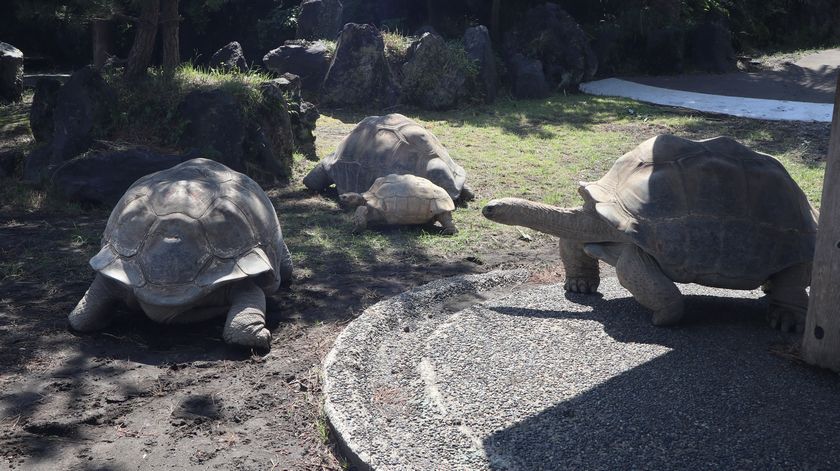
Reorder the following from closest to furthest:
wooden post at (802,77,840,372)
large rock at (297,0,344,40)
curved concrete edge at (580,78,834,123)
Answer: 1. wooden post at (802,77,840,372)
2. curved concrete edge at (580,78,834,123)
3. large rock at (297,0,344,40)

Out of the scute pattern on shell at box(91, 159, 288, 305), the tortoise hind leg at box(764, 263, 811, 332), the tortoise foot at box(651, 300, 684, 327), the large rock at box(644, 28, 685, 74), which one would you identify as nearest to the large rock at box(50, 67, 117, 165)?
the scute pattern on shell at box(91, 159, 288, 305)

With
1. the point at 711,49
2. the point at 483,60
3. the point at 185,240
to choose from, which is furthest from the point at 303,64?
the point at 185,240

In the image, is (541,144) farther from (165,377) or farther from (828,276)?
(165,377)

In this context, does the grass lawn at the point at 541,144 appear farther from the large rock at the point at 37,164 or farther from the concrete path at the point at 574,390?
the large rock at the point at 37,164

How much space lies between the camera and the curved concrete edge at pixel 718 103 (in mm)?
11281

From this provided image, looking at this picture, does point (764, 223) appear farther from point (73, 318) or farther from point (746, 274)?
point (73, 318)

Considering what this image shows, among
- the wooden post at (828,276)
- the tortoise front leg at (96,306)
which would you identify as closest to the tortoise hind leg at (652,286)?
the wooden post at (828,276)

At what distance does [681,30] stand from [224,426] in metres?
14.3

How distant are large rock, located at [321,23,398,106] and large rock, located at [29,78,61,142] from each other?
4.45 meters

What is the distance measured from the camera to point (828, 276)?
146 inches

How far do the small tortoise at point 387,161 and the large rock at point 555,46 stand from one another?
682 centimetres

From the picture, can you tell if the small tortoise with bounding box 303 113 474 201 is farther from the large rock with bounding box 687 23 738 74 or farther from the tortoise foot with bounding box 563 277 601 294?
the large rock with bounding box 687 23 738 74

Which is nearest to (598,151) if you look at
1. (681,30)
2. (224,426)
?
(224,426)

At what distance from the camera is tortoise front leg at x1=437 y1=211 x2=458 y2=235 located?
21.9ft
